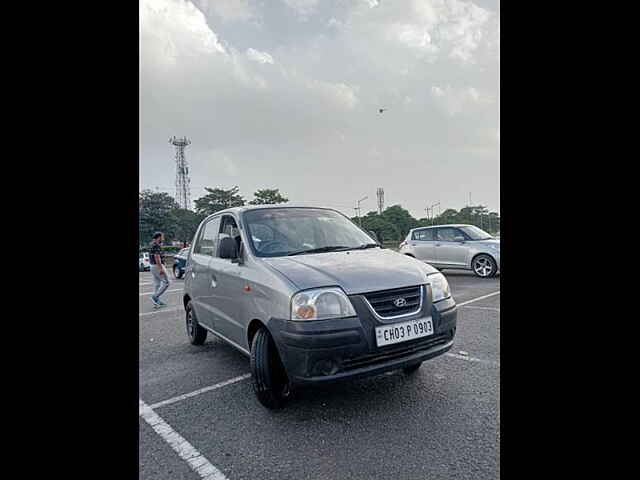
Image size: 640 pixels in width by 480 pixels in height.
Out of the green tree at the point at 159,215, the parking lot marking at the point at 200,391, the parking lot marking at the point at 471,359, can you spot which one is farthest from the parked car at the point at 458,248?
the green tree at the point at 159,215

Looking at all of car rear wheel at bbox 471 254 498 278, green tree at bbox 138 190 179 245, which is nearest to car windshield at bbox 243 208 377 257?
car rear wheel at bbox 471 254 498 278

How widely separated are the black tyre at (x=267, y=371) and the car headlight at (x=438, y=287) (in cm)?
128

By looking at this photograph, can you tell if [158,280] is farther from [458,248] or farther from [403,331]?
[458,248]

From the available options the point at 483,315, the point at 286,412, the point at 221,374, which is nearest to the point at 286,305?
the point at 286,412

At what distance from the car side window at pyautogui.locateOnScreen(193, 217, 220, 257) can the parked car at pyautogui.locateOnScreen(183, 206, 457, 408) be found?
0.48 metres

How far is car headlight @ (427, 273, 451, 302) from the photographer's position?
9.47 feet

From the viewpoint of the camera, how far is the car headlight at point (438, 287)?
9.47ft
